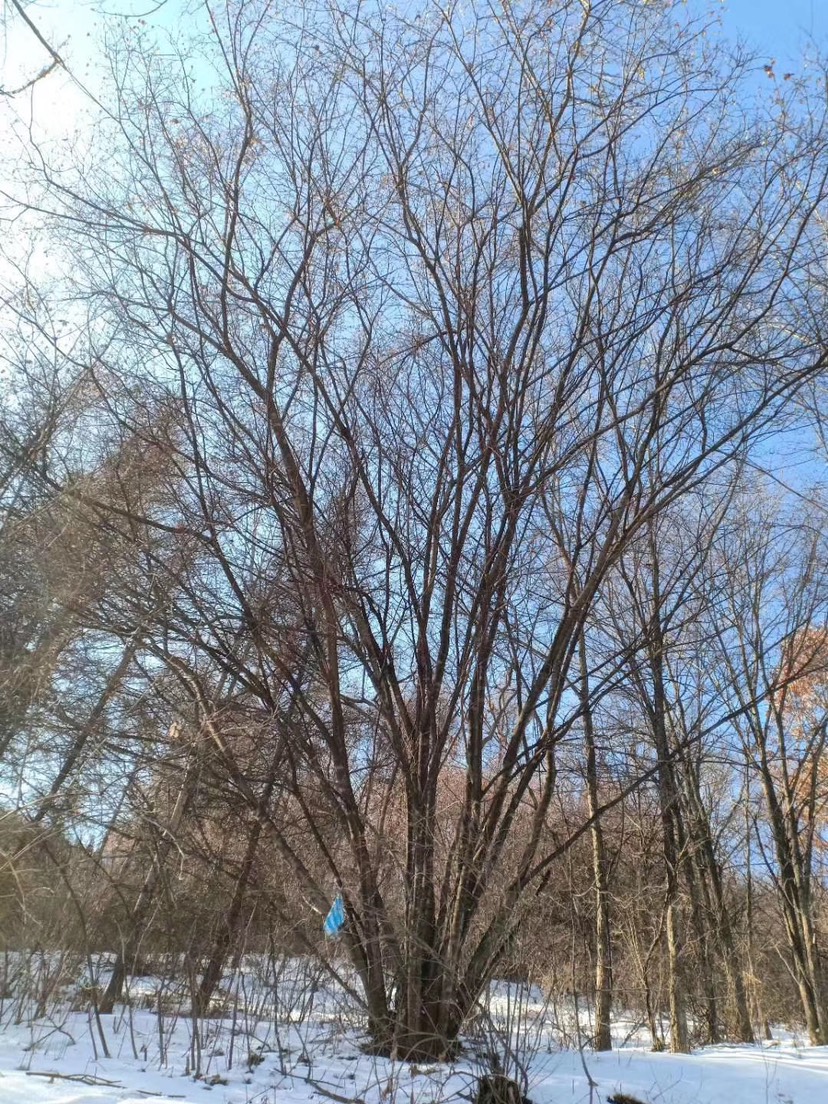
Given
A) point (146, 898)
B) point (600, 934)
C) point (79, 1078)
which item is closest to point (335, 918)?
point (79, 1078)

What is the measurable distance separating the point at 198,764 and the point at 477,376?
166 inches

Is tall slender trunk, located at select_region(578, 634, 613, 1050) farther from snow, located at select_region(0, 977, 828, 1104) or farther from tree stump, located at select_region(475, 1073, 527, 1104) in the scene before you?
tree stump, located at select_region(475, 1073, 527, 1104)

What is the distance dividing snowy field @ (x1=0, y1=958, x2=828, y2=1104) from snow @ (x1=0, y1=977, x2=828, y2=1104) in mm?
10

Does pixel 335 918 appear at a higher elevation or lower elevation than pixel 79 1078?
higher

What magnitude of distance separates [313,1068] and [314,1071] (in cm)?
10

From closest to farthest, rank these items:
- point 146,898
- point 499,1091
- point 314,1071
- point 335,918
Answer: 1. point 499,1091
2. point 314,1071
3. point 335,918
4. point 146,898

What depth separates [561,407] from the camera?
718 centimetres

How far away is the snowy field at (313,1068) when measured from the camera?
14.8 feet

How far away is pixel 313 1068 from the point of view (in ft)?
17.6

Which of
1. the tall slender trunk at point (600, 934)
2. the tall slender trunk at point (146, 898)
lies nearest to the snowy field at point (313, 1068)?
the tall slender trunk at point (146, 898)

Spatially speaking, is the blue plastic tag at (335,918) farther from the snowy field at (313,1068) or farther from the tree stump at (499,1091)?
the tree stump at (499,1091)

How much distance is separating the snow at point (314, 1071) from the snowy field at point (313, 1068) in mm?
10

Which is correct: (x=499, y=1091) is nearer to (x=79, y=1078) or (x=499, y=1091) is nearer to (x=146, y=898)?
(x=79, y=1078)

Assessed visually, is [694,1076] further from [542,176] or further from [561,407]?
[542,176]
